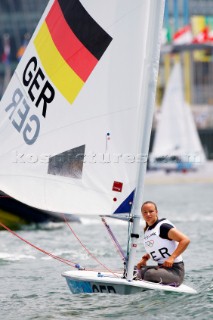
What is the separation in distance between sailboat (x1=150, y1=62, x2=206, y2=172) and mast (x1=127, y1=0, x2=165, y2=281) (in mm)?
52783

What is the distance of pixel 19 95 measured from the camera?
39.5ft

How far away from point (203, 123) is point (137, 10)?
240ft

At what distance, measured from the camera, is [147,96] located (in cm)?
1123

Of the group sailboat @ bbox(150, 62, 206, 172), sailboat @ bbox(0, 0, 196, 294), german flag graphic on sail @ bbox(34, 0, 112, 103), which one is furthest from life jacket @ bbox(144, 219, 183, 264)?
sailboat @ bbox(150, 62, 206, 172)

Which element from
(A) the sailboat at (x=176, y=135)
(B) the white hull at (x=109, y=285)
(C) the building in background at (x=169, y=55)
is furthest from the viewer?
(C) the building in background at (x=169, y=55)

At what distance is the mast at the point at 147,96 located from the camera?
36.5 ft

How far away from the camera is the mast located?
11125mm

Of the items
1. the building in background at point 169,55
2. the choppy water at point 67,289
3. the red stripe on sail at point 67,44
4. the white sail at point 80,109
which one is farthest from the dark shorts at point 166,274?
the building in background at point 169,55

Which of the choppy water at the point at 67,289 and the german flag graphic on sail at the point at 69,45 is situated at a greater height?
the german flag graphic on sail at the point at 69,45

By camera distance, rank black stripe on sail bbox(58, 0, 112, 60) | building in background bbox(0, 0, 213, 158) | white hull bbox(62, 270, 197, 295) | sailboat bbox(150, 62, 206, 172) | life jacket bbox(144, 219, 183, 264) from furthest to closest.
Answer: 1. building in background bbox(0, 0, 213, 158)
2. sailboat bbox(150, 62, 206, 172)
3. black stripe on sail bbox(58, 0, 112, 60)
4. life jacket bbox(144, 219, 183, 264)
5. white hull bbox(62, 270, 197, 295)

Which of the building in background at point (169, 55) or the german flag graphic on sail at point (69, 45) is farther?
the building in background at point (169, 55)

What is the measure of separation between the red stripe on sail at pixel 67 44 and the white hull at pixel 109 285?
2796 mm
